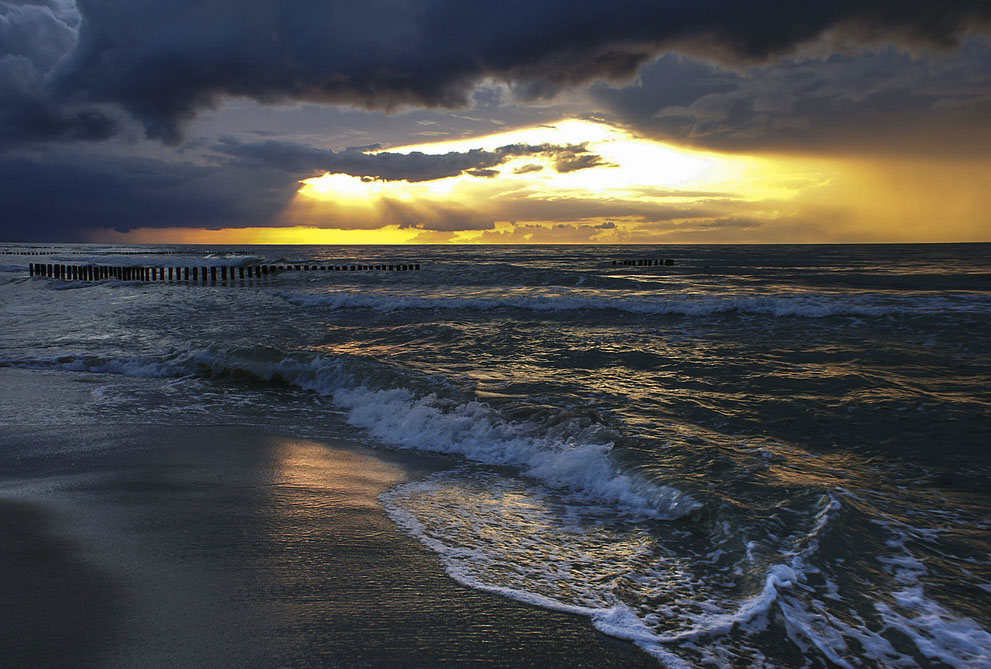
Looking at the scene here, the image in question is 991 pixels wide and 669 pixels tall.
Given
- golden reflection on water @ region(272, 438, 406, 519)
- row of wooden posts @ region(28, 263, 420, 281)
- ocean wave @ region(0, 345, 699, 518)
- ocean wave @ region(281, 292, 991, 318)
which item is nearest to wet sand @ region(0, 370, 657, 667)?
golden reflection on water @ region(272, 438, 406, 519)

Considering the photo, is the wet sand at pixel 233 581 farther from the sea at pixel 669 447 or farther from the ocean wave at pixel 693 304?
Result: the ocean wave at pixel 693 304

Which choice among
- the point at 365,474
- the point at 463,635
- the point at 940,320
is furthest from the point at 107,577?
the point at 940,320

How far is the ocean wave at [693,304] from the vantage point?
18562mm

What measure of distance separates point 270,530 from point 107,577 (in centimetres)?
101

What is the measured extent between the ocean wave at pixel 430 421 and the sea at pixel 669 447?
0.03 m

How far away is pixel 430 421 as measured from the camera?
24.0ft

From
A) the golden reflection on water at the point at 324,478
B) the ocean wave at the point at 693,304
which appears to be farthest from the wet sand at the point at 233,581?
the ocean wave at the point at 693,304

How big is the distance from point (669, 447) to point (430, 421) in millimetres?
2924

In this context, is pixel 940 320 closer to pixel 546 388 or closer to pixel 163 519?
pixel 546 388

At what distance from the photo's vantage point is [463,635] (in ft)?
9.68

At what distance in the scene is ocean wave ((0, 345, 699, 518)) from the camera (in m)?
5.25

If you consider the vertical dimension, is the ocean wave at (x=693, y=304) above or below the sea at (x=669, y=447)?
above

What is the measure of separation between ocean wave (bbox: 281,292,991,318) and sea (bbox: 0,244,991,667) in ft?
5.40

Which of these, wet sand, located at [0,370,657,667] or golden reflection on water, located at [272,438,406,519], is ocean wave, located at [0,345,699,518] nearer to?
golden reflection on water, located at [272,438,406,519]
